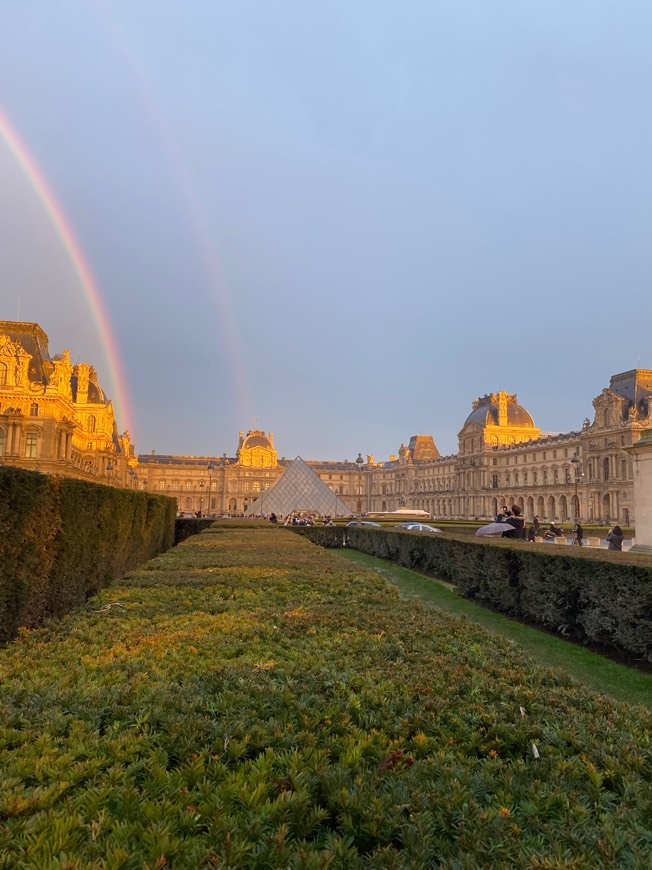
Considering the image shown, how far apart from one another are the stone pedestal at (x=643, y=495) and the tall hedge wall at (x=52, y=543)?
15.3 m

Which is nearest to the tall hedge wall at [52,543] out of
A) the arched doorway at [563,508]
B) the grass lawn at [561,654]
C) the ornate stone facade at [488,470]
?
the grass lawn at [561,654]

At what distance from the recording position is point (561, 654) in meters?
8.20

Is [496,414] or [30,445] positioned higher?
[496,414]

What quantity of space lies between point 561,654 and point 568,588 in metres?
1.22

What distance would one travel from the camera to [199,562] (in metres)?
9.58

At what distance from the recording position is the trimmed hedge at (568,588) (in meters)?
7.60

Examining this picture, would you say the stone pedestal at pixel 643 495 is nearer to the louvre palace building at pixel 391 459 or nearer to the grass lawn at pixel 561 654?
the louvre palace building at pixel 391 459

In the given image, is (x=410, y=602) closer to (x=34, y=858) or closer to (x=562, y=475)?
(x=34, y=858)

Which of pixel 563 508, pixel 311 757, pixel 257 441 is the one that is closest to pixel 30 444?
pixel 311 757

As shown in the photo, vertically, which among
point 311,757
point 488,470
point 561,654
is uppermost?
point 488,470

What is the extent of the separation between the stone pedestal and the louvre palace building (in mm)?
4511

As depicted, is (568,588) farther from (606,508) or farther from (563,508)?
(563,508)

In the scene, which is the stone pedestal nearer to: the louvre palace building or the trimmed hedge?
the louvre palace building

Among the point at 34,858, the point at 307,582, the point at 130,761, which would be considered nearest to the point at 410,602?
the point at 307,582
